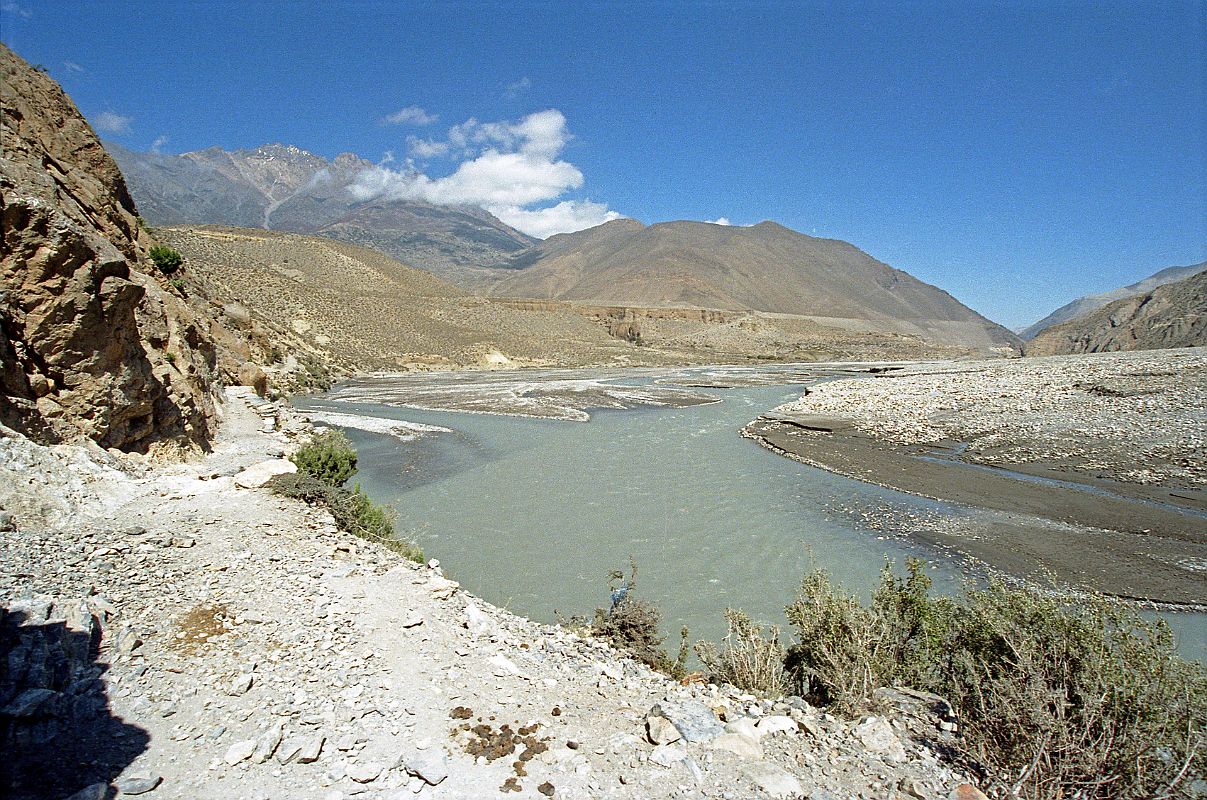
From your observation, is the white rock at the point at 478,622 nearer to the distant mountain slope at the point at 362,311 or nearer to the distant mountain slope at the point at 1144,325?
the distant mountain slope at the point at 362,311

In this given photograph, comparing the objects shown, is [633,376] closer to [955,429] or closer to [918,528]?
[955,429]

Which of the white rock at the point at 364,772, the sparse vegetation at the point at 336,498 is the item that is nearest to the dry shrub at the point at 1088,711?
the white rock at the point at 364,772

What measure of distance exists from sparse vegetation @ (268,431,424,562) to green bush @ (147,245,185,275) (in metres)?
13.4

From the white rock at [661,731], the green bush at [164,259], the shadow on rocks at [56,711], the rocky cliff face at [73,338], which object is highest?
the green bush at [164,259]

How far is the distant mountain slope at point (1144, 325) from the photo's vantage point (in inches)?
2653

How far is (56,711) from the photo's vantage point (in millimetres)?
3342

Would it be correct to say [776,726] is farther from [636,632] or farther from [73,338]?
[73,338]

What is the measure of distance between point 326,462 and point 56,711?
6.91 metres

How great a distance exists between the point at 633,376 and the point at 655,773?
50.9 meters

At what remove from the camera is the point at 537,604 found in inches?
340

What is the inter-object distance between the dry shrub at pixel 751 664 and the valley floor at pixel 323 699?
1.12 feet

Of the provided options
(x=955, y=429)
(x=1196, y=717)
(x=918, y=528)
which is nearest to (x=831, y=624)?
(x=1196, y=717)

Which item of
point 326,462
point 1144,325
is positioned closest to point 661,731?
point 326,462

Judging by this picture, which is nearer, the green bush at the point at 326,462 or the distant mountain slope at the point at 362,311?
the green bush at the point at 326,462
